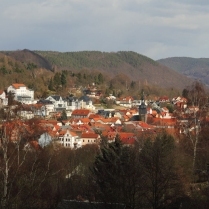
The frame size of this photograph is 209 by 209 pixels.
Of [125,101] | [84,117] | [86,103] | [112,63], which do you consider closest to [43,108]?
[84,117]

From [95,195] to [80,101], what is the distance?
4534 cm

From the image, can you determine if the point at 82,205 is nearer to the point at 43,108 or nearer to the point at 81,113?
the point at 81,113

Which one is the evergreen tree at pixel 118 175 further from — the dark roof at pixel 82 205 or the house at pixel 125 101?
the house at pixel 125 101

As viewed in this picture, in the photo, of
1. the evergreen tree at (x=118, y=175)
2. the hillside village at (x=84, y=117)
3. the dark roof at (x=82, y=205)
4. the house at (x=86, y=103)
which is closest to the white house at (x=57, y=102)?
the hillside village at (x=84, y=117)

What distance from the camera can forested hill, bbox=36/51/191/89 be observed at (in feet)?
511

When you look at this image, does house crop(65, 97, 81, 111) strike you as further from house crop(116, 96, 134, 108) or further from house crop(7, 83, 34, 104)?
house crop(116, 96, 134, 108)

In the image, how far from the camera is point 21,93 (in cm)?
5566

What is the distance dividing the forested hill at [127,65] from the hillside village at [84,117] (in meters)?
88.9

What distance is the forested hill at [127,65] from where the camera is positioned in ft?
511

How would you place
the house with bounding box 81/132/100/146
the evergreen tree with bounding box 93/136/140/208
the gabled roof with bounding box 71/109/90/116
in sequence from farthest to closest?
the gabled roof with bounding box 71/109/90/116
the house with bounding box 81/132/100/146
the evergreen tree with bounding box 93/136/140/208

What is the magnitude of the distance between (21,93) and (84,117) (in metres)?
10.8

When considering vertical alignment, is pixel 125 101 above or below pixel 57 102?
below

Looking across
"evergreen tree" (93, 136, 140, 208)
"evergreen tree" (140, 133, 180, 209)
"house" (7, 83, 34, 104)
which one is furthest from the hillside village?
"evergreen tree" (140, 133, 180, 209)

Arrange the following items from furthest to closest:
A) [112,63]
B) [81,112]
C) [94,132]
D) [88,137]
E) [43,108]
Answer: [112,63], [81,112], [43,108], [94,132], [88,137]
